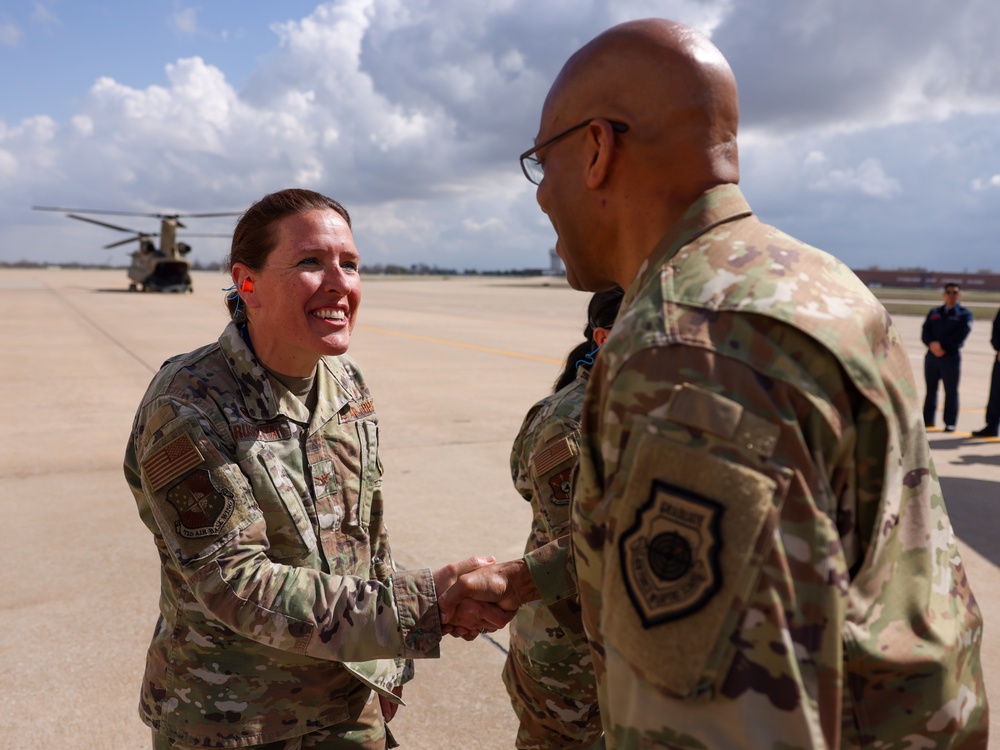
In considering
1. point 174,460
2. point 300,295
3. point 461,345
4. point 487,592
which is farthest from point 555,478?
point 461,345

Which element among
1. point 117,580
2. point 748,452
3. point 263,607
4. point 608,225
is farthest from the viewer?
point 117,580

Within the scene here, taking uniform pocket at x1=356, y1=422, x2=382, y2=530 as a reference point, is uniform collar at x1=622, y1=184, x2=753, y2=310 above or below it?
above

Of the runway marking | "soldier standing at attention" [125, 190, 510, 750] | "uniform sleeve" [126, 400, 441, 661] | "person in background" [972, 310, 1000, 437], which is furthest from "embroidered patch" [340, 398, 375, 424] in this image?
the runway marking

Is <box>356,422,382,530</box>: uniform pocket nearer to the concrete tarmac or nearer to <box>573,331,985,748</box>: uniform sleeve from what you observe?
<box>573,331,985,748</box>: uniform sleeve

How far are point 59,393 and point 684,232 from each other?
10.8 metres

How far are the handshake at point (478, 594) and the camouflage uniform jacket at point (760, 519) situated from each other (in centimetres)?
73

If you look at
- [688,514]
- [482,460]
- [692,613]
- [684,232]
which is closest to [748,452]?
[688,514]

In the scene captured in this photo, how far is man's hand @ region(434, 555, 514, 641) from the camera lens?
201 cm

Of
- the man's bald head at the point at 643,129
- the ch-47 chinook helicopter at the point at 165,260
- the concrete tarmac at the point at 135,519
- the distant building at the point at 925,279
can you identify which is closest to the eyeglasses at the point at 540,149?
the man's bald head at the point at 643,129

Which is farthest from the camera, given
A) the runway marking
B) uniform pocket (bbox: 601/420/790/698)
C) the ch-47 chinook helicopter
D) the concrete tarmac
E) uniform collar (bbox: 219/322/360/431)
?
the ch-47 chinook helicopter

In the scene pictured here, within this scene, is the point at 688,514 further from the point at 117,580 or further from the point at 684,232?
the point at 117,580

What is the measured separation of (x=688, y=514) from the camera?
108 cm

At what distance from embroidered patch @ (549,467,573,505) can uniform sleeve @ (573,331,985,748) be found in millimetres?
1069

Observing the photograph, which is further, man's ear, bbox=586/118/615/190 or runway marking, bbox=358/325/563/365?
runway marking, bbox=358/325/563/365
